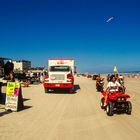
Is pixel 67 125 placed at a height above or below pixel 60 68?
below

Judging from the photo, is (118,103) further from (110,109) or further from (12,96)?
(12,96)

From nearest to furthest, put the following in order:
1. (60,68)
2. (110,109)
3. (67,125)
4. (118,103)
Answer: (67,125) < (110,109) < (118,103) < (60,68)

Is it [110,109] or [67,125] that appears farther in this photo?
[110,109]

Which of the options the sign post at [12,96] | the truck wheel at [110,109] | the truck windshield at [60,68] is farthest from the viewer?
the truck windshield at [60,68]

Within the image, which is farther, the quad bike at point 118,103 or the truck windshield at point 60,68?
the truck windshield at point 60,68

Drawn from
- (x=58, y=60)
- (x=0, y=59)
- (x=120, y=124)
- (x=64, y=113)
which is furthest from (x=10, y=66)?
(x=120, y=124)

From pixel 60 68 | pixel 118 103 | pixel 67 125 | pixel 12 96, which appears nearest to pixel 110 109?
pixel 118 103

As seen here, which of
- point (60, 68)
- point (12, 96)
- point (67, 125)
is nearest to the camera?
point (67, 125)

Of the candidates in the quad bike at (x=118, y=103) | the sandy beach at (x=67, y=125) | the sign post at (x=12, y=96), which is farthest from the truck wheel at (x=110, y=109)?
the sign post at (x=12, y=96)

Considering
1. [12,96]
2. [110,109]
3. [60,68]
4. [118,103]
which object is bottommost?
[110,109]

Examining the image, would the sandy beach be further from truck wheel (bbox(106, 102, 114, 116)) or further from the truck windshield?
the truck windshield

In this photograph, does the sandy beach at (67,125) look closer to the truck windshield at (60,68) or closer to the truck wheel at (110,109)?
the truck wheel at (110,109)

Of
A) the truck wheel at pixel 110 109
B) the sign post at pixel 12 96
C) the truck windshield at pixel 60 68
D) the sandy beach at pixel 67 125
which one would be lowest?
the sandy beach at pixel 67 125

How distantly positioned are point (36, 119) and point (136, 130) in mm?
3839
